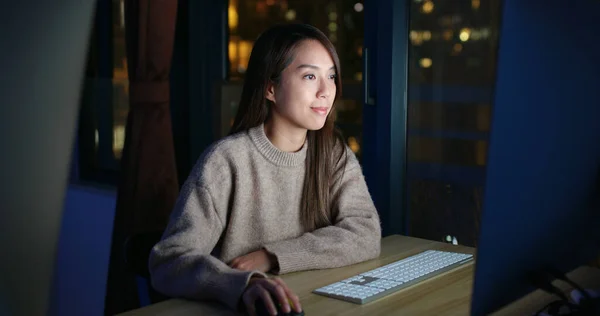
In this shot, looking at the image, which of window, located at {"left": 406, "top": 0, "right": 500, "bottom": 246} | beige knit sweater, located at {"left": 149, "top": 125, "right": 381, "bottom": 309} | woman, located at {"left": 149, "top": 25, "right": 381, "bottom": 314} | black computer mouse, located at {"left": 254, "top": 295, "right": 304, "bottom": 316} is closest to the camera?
black computer mouse, located at {"left": 254, "top": 295, "right": 304, "bottom": 316}

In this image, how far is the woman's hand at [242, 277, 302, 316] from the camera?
3.72 feet

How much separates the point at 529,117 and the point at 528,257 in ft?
0.69

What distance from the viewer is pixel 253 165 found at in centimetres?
161

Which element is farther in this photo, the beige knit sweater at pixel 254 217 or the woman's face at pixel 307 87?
the woman's face at pixel 307 87

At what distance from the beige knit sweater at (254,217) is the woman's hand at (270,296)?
187mm

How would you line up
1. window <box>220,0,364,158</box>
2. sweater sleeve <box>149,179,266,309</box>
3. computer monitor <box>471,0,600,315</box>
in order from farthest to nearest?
window <box>220,0,364,158</box>, sweater sleeve <box>149,179,266,309</box>, computer monitor <box>471,0,600,315</box>

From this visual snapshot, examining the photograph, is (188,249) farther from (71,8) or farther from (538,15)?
(71,8)

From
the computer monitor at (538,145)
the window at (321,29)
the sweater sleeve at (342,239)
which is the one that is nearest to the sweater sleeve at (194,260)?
the sweater sleeve at (342,239)

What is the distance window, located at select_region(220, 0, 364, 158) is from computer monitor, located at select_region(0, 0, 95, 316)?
215 centimetres

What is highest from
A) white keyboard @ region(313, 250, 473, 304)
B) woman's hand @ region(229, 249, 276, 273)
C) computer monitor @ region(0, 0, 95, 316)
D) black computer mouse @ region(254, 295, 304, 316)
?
computer monitor @ region(0, 0, 95, 316)

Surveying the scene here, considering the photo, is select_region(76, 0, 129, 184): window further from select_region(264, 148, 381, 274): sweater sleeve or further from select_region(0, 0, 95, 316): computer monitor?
select_region(0, 0, 95, 316): computer monitor

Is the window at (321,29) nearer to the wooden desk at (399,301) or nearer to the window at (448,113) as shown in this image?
the window at (448,113)

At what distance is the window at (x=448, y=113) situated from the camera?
2.00 m

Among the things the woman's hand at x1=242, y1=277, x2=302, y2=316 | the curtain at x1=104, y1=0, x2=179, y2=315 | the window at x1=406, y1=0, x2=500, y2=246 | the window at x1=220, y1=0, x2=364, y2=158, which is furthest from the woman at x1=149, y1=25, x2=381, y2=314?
the curtain at x1=104, y1=0, x2=179, y2=315
